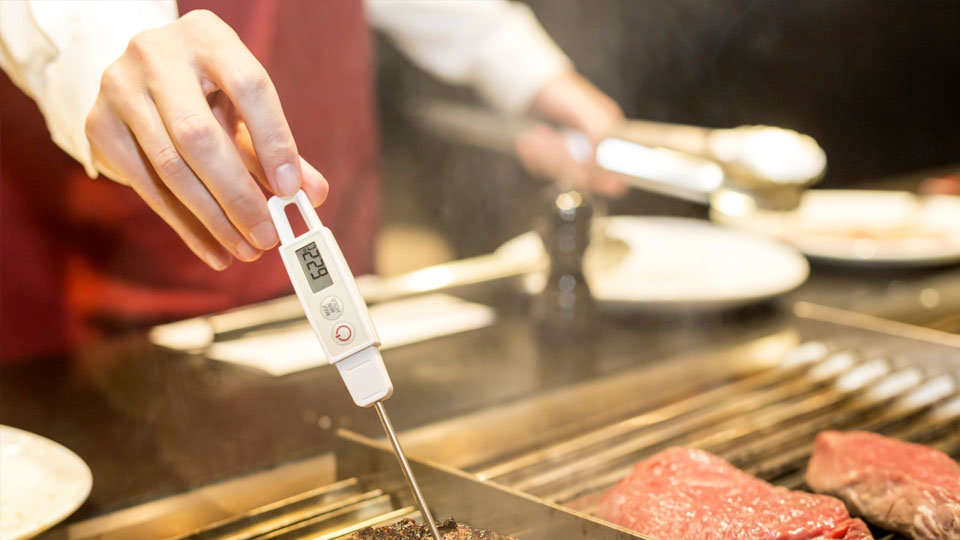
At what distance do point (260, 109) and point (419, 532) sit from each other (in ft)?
1.58

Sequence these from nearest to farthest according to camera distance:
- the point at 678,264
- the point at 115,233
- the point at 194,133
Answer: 1. the point at 194,133
2. the point at 115,233
3. the point at 678,264

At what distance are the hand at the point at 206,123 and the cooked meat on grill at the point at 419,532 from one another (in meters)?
0.34

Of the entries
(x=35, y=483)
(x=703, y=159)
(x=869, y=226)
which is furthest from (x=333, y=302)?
(x=869, y=226)

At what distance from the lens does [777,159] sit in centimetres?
229

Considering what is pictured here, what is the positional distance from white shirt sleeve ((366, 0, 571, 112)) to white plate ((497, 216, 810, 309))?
0.47 metres

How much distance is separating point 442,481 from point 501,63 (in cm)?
164

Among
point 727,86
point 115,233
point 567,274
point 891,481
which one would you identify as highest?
point 727,86

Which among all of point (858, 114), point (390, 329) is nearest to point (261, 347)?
point (390, 329)

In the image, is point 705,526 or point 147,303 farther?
point 147,303

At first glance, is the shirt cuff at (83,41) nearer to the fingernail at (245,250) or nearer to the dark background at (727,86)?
the fingernail at (245,250)

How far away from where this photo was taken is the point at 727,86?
3961mm

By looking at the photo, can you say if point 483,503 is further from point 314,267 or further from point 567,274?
point 567,274

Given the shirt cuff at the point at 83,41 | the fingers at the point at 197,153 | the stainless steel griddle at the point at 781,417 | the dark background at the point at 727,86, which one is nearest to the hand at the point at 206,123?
the fingers at the point at 197,153

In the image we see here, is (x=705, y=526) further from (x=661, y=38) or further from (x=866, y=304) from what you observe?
(x=661, y=38)
